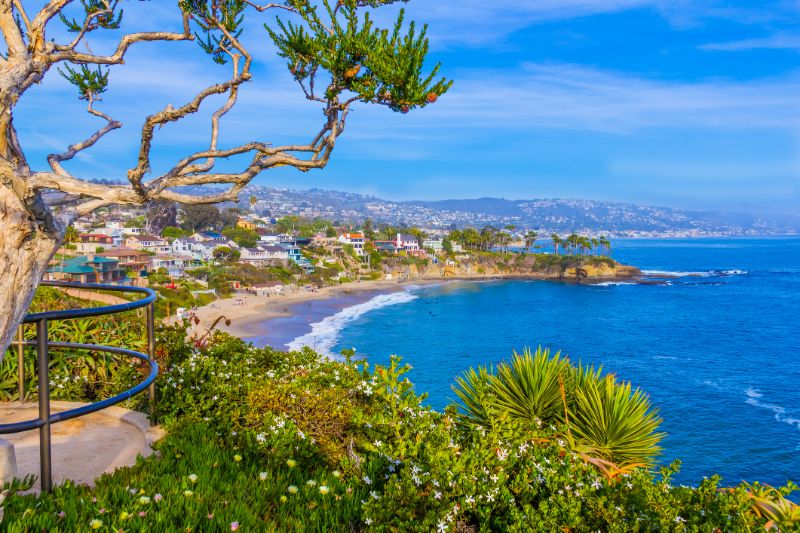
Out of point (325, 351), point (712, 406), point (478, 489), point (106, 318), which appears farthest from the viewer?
point (325, 351)

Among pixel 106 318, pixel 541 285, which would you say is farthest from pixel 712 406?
pixel 541 285

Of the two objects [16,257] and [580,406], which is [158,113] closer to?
[16,257]

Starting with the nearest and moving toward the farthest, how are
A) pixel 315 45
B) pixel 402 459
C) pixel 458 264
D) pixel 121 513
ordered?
pixel 121 513 → pixel 402 459 → pixel 315 45 → pixel 458 264

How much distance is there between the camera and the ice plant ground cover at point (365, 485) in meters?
2.68

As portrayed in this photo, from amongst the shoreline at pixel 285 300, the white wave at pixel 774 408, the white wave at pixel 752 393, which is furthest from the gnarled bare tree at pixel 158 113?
the white wave at pixel 752 393

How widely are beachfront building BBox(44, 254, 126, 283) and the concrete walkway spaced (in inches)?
2115

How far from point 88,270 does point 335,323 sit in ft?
87.5

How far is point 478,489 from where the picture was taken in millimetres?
2914

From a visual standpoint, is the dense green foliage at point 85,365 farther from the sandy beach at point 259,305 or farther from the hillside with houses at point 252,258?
the hillside with houses at point 252,258

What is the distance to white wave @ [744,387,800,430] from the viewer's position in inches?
1142

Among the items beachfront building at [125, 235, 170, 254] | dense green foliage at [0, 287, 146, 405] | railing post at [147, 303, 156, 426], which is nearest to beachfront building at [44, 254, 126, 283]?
beachfront building at [125, 235, 170, 254]

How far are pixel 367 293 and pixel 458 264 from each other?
3850 centimetres

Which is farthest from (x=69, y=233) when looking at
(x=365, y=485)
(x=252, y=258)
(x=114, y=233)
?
(x=114, y=233)

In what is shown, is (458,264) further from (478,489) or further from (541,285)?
(478,489)
